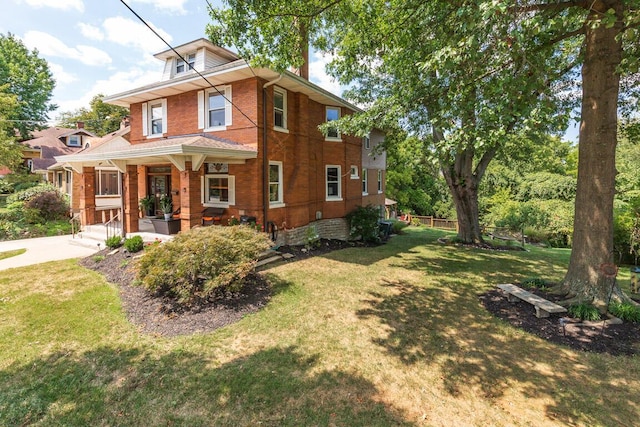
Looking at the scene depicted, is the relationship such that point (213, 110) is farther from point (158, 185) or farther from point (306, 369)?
point (306, 369)

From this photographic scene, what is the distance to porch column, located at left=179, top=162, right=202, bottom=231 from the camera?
949 centimetres

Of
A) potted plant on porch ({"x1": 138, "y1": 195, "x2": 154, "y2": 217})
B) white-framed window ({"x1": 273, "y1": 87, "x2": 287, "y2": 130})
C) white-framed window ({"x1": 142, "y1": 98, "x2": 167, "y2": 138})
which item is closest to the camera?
white-framed window ({"x1": 273, "y1": 87, "x2": 287, "y2": 130})

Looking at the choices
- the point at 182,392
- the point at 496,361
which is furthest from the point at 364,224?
the point at 182,392

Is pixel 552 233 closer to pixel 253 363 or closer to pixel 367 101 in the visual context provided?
pixel 367 101

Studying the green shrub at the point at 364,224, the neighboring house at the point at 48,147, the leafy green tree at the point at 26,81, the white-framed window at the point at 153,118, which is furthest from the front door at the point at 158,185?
the leafy green tree at the point at 26,81

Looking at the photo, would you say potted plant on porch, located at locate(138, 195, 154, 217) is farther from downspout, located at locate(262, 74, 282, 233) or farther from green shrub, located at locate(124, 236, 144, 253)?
downspout, located at locate(262, 74, 282, 233)

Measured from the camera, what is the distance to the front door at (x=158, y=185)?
14.3m

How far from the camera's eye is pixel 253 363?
14.2 ft

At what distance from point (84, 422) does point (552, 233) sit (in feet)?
82.1

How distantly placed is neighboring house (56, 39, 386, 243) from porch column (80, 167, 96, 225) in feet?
0.14

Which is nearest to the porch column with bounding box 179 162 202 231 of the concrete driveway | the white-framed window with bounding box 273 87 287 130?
the white-framed window with bounding box 273 87 287 130

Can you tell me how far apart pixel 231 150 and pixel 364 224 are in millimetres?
7897

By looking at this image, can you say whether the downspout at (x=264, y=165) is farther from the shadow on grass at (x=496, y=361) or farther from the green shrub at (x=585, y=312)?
the green shrub at (x=585, y=312)

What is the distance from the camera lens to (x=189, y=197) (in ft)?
31.2
